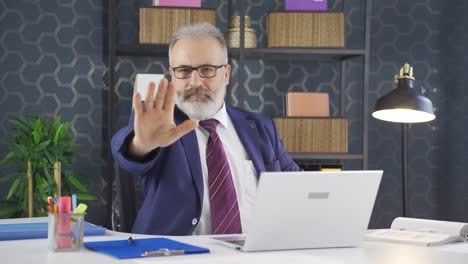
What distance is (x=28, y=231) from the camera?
6.24 ft

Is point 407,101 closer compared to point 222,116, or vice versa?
point 222,116

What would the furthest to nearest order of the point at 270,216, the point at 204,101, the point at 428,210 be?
1. the point at 428,210
2. the point at 204,101
3. the point at 270,216

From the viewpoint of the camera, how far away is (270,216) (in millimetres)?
1665

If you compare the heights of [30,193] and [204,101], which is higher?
[204,101]

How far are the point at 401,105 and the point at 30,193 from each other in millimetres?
1910

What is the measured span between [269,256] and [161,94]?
511 millimetres

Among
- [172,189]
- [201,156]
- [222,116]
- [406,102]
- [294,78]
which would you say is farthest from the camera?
[294,78]

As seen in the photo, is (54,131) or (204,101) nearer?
(204,101)

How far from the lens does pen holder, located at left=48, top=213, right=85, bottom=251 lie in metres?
1.67

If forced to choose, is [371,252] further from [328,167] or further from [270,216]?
[328,167]

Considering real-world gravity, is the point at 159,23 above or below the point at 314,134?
above

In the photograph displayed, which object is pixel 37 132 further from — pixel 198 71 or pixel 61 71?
pixel 198 71

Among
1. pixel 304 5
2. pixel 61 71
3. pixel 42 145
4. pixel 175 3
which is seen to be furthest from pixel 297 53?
pixel 42 145

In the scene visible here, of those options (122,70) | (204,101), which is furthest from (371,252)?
(122,70)
